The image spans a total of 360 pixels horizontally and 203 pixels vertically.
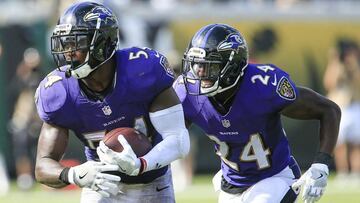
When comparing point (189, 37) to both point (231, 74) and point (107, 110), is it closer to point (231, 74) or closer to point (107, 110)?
point (231, 74)

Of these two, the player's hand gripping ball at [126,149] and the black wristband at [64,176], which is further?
the black wristband at [64,176]

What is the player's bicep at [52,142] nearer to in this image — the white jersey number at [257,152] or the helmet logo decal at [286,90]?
the white jersey number at [257,152]

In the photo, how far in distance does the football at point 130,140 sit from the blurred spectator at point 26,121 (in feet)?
19.9

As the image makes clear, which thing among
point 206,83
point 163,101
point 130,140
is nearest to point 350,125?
point 206,83

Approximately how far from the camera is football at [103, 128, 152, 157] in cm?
461

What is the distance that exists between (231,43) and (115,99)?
80 centimetres

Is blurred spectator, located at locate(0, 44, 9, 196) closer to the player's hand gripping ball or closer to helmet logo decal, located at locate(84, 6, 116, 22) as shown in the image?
helmet logo decal, located at locate(84, 6, 116, 22)

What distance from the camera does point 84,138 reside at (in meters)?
5.02

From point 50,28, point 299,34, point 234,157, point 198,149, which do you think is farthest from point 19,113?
point 234,157

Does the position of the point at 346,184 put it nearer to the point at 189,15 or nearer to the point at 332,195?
the point at 332,195

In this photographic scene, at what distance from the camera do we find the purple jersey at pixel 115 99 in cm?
484

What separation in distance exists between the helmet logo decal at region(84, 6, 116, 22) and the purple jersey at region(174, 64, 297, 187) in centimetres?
61

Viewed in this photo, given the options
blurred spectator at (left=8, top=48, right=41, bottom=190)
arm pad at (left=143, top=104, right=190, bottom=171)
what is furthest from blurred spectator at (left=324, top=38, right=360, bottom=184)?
arm pad at (left=143, top=104, right=190, bottom=171)

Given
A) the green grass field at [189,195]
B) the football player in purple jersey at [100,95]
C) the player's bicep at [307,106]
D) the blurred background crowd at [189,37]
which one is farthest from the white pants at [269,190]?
the blurred background crowd at [189,37]
